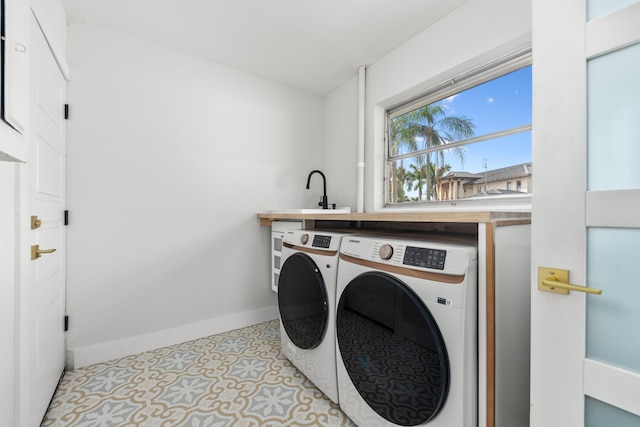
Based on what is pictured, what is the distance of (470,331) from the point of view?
0.88 meters

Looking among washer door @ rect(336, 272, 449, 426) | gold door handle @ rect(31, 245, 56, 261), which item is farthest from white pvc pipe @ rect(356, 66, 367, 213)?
gold door handle @ rect(31, 245, 56, 261)

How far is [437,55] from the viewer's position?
189 centimetres

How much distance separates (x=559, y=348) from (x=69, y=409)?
2.20 metres

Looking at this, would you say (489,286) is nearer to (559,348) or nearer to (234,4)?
(559,348)

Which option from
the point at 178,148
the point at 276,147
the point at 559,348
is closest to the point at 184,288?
the point at 178,148

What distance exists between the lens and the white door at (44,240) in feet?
3.94

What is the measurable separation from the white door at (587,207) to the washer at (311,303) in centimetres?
85

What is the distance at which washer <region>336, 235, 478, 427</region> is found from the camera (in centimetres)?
89

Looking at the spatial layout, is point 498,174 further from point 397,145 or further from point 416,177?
point 397,145

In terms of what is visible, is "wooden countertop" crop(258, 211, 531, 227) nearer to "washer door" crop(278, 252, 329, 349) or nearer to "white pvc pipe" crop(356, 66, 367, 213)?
"washer door" crop(278, 252, 329, 349)

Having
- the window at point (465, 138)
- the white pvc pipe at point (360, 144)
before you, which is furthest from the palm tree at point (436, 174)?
the white pvc pipe at point (360, 144)

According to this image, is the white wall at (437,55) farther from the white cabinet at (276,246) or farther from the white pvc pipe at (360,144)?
the white cabinet at (276,246)

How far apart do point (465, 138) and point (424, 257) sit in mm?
1295

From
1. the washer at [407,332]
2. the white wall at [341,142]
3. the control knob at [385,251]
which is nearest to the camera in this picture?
the washer at [407,332]
